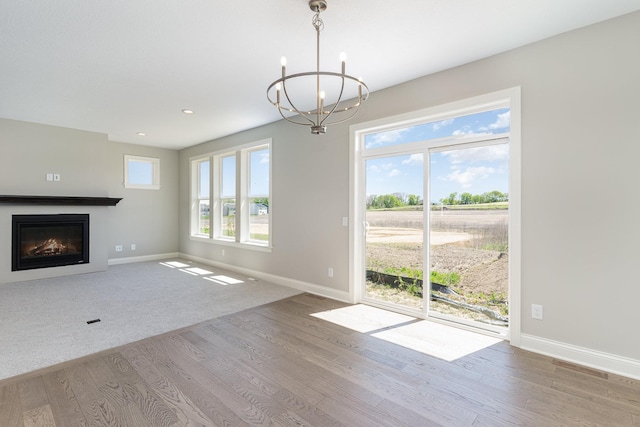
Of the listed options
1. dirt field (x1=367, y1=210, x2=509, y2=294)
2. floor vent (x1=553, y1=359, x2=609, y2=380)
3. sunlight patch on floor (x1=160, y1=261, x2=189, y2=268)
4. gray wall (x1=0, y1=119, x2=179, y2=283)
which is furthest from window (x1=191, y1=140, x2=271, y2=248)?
floor vent (x1=553, y1=359, x2=609, y2=380)

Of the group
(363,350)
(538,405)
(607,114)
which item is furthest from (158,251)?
(607,114)

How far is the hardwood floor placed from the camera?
5.97 ft

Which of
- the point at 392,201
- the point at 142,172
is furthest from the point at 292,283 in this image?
the point at 142,172

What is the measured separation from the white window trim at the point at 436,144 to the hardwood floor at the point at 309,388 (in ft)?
2.14

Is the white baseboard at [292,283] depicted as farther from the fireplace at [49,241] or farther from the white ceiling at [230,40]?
the white ceiling at [230,40]

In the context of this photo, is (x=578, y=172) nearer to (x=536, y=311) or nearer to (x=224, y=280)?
(x=536, y=311)

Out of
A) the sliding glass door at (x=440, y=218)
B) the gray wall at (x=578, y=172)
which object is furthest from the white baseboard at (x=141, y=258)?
the gray wall at (x=578, y=172)

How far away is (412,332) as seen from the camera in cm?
304

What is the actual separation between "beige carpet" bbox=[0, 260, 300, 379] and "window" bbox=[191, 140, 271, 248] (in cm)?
86

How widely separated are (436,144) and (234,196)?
4.03 meters

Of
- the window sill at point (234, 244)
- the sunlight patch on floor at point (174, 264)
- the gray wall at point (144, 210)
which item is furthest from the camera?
the gray wall at point (144, 210)

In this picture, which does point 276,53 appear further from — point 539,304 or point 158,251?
point 158,251

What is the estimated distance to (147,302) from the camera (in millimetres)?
3939

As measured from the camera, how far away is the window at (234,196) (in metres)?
5.48
